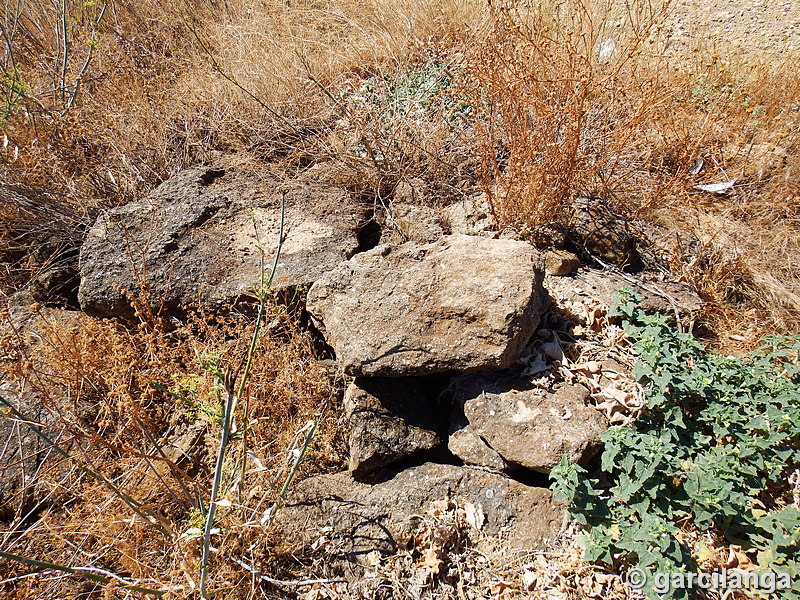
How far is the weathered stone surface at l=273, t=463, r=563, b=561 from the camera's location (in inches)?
80.4

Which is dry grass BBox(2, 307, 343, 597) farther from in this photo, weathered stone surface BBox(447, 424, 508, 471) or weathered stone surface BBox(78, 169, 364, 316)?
weathered stone surface BBox(447, 424, 508, 471)

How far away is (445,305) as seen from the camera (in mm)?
2324

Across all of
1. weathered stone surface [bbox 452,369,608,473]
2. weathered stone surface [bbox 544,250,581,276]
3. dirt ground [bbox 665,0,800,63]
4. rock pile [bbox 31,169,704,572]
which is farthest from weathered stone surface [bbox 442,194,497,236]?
dirt ground [bbox 665,0,800,63]

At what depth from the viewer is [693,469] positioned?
1.95m

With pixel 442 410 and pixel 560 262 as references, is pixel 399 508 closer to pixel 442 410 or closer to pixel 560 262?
pixel 442 410

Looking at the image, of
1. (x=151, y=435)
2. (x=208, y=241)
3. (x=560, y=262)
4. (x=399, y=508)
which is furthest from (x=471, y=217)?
(x=151, y=435)

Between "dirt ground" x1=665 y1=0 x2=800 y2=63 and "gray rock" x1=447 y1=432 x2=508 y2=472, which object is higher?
"dirt ground" x1=665 y1=0 x2=800 y2=63

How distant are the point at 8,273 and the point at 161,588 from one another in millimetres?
2388

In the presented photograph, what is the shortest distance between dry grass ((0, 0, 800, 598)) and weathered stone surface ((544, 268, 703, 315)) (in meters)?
0.15

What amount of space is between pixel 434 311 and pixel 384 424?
21.6 inches

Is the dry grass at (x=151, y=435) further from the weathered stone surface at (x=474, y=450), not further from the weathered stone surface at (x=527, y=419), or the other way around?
the weathered stone surface at (x=527, y=419)

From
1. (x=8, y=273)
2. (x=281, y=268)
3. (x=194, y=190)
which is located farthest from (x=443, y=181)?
(x=8, y=273)

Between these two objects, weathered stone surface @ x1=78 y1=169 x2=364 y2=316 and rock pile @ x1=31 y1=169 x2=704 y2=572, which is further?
weathered stone surface @ x1=78 y1=169 x2=364 y2=316

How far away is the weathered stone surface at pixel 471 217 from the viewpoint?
10.0ft
